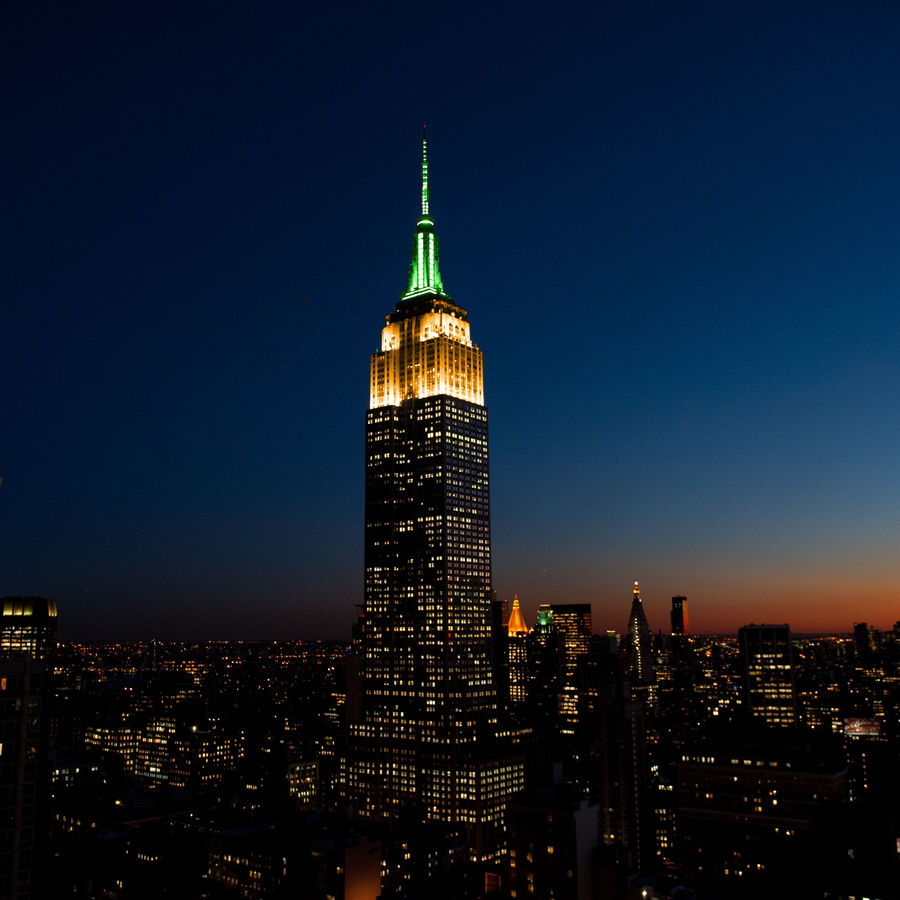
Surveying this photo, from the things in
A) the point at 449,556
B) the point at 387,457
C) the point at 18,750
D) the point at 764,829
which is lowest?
the point at 764,829

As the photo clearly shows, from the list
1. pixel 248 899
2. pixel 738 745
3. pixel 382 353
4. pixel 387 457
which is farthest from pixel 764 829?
pixel 382 353

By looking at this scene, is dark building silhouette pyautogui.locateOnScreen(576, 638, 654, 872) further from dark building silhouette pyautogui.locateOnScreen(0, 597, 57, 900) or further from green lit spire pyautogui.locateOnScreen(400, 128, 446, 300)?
dark building silhouette pyautogui.locateOnScreen(0, 597, 57, 900)

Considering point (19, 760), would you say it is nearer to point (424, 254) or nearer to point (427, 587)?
point (427, 587)

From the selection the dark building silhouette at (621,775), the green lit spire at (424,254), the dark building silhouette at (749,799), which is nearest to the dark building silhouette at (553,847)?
the dark building silhouette at (749,799)

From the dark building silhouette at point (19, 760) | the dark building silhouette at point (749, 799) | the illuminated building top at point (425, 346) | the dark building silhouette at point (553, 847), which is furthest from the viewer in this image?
the illuminated building top at point (425, 346)

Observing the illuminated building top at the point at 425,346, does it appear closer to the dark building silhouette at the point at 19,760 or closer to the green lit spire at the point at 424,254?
the green lit spire at the point at 424,254

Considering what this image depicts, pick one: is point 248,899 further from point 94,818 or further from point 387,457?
point 387,457
